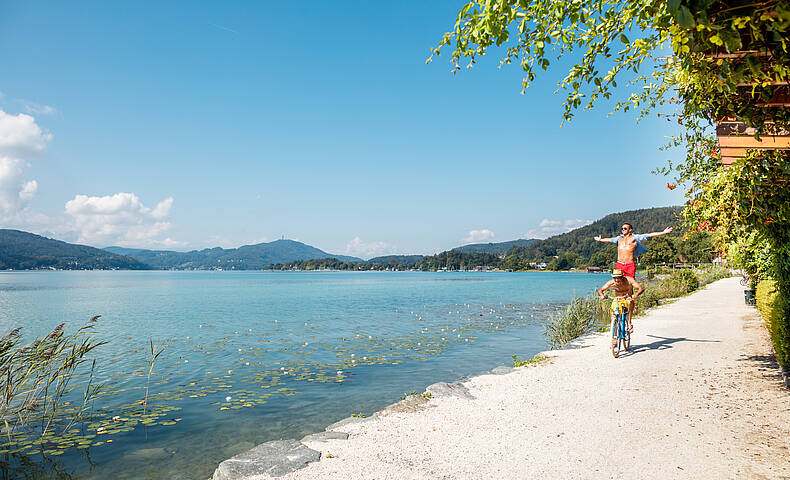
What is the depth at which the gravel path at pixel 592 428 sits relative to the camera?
4344 mm

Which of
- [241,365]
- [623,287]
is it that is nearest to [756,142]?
[623,287]

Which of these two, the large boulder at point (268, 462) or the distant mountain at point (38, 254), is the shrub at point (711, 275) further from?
the distant mountain at point (38, 254)

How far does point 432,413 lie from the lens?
6.21m

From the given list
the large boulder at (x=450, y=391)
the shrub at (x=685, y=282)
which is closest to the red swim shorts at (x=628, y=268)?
the large boulder at (x=450, y=391)

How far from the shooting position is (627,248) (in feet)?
31.4

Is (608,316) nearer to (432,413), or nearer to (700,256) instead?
(432,413)

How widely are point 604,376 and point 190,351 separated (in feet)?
43.3

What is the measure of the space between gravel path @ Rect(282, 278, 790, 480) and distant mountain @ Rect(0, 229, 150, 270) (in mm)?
210193

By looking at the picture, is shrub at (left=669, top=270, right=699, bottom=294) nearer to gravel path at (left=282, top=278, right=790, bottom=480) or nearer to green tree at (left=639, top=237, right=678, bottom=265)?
gravel path at (left=282, top=278, right=790, bottom=480)

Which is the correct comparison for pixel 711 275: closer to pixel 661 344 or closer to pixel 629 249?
pixel 661 344

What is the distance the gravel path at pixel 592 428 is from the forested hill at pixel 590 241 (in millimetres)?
120744

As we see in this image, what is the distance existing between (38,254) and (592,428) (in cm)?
22087

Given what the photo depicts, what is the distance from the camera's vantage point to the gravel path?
4.34 metres

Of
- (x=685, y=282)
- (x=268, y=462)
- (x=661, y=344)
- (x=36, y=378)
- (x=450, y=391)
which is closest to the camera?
(x=268, y=462)
